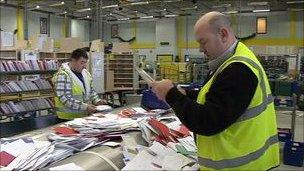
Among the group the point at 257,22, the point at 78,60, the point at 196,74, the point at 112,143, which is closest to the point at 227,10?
the point at 257,22

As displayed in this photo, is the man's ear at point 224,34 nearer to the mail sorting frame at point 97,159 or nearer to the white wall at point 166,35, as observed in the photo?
the mail sorting frame at point 97,159

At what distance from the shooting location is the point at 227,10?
20781 mm

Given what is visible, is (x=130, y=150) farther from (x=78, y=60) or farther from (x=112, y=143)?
(x=78, y=60)

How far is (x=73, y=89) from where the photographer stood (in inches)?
154

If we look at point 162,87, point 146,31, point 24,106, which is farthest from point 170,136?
point 146,31

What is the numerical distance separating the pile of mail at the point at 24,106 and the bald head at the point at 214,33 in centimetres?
756

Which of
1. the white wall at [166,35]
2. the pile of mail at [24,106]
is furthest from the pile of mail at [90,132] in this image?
the white wall at [166,35]

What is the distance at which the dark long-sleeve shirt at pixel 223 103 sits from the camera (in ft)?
4.98

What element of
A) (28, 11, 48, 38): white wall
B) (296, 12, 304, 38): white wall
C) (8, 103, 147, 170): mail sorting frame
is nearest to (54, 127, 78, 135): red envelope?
(8, 103, 147, 170): mail sorting frame

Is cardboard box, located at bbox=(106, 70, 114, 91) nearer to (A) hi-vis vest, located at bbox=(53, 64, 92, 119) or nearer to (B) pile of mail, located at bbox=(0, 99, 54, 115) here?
(B) pile of mail, located at bbox=(0, 99, 54, 115)

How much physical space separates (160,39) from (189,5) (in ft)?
12.5

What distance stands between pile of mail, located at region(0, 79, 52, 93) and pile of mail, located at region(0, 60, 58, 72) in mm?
538

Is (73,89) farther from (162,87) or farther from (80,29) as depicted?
(80,29)

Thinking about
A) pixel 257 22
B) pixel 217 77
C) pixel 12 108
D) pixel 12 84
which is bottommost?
pixel 12 108
